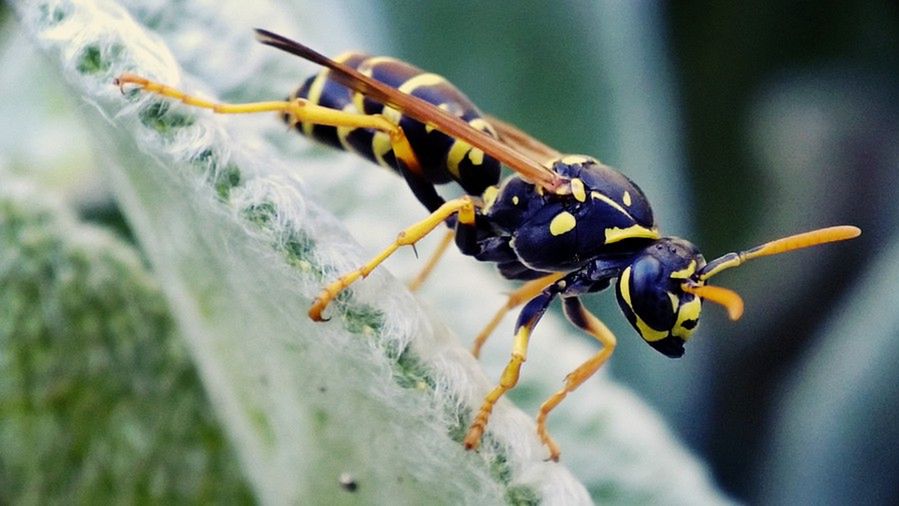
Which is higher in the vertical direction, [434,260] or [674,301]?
[674,301]

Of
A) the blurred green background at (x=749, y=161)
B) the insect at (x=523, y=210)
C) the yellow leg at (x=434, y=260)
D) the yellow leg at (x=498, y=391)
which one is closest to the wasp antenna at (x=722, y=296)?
the insect at (x=523, y=210)

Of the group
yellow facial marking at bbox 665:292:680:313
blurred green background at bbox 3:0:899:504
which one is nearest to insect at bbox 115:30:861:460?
yellow facial marking at bbox 665:292:680:313

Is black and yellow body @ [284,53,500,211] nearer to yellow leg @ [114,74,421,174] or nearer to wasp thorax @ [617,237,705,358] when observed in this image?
yellow leg @ [114,74,421,174]

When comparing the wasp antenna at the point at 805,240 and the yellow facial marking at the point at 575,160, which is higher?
the wasp antenna at the point at 805,240

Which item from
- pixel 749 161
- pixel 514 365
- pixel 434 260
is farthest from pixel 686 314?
pixel 749 161

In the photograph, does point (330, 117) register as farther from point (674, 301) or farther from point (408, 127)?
point (674, 301)

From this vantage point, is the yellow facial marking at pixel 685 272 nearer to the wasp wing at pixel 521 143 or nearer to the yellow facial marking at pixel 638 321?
the yellow facial marking at pixel 638 321

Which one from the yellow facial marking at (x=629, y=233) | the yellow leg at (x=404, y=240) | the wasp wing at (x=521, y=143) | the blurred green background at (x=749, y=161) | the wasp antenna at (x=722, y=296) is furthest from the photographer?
the blurred green background at (x=749, y=161)
